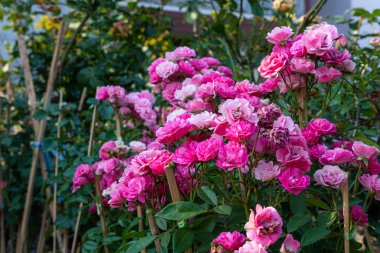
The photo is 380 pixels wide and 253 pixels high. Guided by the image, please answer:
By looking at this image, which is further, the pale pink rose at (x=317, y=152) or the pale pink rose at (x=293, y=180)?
the pale pink rose at (x=317, y=152)

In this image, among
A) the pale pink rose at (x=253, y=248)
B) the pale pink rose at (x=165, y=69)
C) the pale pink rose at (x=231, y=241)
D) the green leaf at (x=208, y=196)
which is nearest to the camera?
the pale pink rose at (x=253, y=248)

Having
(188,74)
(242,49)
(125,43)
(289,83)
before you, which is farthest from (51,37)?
(289,83)

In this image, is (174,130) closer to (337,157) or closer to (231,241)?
(231,241)

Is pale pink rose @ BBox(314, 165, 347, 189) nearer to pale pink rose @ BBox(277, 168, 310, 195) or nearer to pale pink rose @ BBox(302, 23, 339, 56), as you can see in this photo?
pale pink rose @ BBox(277, 168, 310, 195)

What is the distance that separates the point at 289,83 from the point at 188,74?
1.25 ft

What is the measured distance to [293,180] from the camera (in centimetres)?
93

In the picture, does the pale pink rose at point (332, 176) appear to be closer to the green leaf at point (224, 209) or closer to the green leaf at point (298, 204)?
the green leaf at point (298, 204)

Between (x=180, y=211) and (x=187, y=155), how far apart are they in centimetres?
12

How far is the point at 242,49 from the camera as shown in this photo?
8.72 feet

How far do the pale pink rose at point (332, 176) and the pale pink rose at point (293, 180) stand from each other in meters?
0.08

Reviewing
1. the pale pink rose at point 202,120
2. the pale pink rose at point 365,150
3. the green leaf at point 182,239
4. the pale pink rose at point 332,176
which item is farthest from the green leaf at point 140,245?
the pale pink rose at point 365,150

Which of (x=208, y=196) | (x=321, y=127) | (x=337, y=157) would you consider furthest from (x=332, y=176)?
(x=208, y=196)

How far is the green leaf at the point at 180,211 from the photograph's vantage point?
951 millimetres

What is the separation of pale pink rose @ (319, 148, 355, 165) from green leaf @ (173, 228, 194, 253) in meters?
0.35
